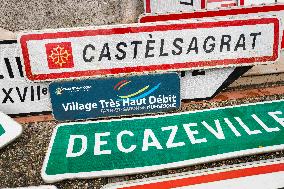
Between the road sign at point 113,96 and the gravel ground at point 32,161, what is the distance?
5.9 inches

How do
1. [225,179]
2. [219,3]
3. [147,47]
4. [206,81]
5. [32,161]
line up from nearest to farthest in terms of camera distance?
[225,179] < [32,161] < [147,47] < [206,81] < [219,3]

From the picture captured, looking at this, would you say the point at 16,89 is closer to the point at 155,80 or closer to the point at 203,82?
the point at 155,80

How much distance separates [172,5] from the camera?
1.83m

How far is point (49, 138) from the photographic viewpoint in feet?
5.41

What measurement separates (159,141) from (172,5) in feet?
2.63

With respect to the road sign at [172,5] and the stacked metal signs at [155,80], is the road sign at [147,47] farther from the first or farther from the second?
the road sign at [172,5]

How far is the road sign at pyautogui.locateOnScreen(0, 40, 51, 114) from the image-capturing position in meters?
1.70

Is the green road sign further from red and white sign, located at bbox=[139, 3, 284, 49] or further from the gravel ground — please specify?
red and white sign, located at bbox=[139, 3, 284, 49]

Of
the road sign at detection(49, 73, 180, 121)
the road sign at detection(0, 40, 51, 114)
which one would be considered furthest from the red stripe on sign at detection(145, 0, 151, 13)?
the road sign at detection(0, 40, 51, 114)

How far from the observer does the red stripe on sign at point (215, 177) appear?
4.13ft

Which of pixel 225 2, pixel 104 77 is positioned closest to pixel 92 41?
pixel 104 77

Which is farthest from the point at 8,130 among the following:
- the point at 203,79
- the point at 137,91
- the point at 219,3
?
the point at 219,3

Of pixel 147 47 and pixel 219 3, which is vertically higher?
pixel 219 3

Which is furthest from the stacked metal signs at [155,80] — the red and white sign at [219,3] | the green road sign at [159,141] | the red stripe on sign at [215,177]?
the red and white sign at [219,3]
